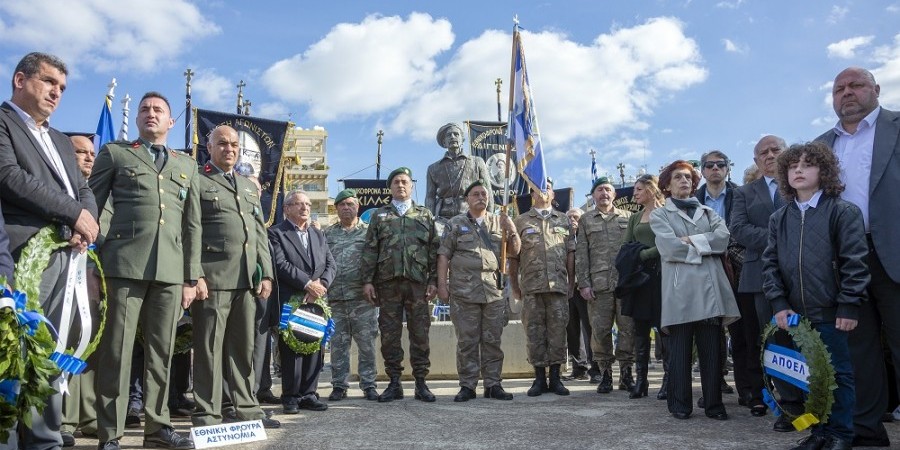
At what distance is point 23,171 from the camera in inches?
123

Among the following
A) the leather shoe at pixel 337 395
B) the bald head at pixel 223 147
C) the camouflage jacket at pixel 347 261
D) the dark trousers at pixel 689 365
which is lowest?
the leather shoe at pixel 337 395

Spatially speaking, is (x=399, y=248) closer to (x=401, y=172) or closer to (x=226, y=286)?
(x=401, y=172)

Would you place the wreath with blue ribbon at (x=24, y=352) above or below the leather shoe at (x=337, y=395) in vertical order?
above

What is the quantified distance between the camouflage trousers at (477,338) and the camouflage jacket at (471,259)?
103 millimetres

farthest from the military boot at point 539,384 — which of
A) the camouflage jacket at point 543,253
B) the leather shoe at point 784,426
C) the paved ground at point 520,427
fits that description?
the leather shoe at point 784,426

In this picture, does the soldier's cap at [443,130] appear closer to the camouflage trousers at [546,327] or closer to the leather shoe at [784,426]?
the camouflage trousers at [546,327]

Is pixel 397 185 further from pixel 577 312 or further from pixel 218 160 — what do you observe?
pixel 577 312

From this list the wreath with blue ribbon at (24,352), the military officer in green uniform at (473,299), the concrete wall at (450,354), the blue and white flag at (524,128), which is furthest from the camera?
the concrete wall at (450,354)

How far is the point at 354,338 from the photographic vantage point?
21.2ft

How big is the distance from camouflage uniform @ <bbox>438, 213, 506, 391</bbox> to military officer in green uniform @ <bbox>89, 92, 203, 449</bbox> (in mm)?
2602

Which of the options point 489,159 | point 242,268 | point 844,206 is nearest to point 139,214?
point 242,268

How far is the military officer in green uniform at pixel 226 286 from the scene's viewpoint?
172 inches

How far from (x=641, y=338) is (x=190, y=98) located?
21615 mm

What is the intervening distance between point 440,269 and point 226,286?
2.27 m
